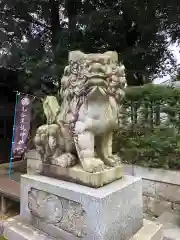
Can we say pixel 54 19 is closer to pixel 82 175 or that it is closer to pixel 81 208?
pixel 82 175

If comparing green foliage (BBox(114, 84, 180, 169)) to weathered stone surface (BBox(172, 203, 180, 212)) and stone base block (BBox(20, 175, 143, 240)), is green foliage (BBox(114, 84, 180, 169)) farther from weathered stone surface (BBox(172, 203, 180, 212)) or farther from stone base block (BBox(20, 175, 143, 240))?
stone base block (BBox(20, 175, 143, 240))

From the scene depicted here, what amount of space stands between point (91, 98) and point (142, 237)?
104 centimetres

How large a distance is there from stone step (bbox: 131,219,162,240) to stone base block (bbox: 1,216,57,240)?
2.05ft

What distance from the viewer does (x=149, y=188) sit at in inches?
113

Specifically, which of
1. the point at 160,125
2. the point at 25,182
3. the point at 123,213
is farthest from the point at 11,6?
the point at 123,213

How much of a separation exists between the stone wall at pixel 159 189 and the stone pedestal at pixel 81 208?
1092 mm

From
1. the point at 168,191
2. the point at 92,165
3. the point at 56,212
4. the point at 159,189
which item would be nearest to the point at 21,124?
the point at 159,189

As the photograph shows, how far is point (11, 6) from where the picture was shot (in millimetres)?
5125

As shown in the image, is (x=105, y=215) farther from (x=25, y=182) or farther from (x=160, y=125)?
(x=160, y=125)

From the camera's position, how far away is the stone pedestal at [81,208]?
140 cm

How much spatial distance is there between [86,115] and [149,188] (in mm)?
1763

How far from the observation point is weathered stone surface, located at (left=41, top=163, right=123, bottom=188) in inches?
59.6

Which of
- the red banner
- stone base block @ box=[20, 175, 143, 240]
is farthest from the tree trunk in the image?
stone base block @ box=[20, 175, 143, 240]

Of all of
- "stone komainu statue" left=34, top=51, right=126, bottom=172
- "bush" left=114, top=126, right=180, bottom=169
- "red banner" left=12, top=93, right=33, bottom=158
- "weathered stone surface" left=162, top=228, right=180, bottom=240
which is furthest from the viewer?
"red banner" left=12, top=93, right=33, bottom=158
